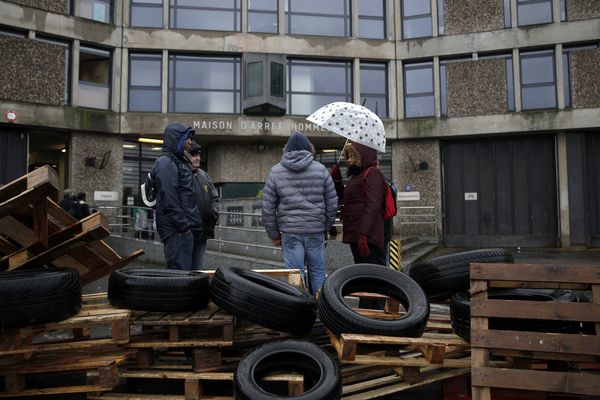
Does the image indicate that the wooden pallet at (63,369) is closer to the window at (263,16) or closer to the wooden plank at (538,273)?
the wooden plank at (538,273)

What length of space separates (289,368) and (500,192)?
15.6 m

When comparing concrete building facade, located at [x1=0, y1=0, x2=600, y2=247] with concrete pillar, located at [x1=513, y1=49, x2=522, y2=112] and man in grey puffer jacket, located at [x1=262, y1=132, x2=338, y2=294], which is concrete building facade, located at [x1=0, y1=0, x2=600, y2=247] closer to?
concrete pillar, located at [x1=513, y1=49, x2=522, y2=112]

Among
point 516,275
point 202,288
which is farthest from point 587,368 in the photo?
point 202,288

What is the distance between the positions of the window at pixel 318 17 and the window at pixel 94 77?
6311mm

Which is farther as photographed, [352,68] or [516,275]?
[352,68]

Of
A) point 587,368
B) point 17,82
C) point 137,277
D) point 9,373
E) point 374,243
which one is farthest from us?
point 17,82

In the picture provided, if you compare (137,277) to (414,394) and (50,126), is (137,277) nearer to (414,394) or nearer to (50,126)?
(414,394)

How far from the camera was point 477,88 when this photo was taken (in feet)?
55.8

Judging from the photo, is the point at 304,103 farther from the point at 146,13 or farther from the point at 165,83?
the point at 146,13

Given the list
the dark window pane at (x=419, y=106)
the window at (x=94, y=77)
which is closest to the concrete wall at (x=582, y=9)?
the dark window pane at (x=419, y=106)

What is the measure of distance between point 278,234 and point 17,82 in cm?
1284

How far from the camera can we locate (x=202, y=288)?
4.05m

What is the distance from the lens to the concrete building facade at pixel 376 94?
16.1 m

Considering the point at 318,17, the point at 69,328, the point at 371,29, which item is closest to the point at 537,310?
the point at 69,328
